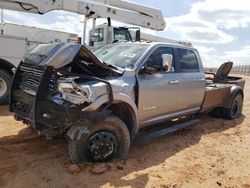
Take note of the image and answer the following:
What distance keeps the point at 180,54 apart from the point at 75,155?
3.24 metres

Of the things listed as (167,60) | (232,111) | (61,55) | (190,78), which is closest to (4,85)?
(61,55)

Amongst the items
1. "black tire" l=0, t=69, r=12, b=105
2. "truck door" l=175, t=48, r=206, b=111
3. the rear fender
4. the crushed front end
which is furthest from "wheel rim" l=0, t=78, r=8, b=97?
the rear fender

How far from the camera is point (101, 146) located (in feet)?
15.4

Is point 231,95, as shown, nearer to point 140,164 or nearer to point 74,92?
point 140,164

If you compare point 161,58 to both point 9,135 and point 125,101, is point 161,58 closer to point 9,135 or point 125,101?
point 125,101

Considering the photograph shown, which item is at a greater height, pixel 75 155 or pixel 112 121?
pixel 112 121

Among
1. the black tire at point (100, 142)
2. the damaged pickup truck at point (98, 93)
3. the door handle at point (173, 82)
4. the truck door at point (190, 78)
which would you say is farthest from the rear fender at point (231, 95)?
the black tire at point (100, 142)

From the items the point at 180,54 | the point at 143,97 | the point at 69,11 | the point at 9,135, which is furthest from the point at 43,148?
the point at 69,11

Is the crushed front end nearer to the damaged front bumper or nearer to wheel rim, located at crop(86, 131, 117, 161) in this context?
the damaged front bumper

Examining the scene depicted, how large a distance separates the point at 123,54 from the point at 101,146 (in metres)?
1.92

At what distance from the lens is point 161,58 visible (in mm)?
5938

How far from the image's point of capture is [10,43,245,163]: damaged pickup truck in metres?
4.40

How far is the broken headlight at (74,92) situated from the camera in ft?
14.3

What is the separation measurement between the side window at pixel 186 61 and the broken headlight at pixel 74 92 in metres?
2.61
